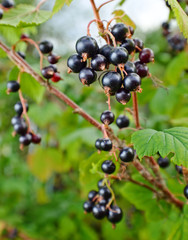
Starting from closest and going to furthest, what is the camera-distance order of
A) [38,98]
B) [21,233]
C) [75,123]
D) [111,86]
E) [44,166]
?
[111,86] < [38,98] < [21,233] < [75,123] < [44,166]

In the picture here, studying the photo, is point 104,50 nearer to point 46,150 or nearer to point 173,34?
point 173,34

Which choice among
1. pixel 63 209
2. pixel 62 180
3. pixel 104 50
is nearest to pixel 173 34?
pixel 104 50

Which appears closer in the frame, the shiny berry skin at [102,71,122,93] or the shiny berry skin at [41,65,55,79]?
the shiny berry skin at [102,71,122,93]

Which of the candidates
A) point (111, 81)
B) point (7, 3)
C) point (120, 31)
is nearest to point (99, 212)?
point (111, 81)

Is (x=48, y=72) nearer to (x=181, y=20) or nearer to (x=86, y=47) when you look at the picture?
(x=86, y=47)

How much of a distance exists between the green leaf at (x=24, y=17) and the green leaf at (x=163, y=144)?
1.63ft

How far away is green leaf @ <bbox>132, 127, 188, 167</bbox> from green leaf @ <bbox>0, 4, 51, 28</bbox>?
1.63 feet

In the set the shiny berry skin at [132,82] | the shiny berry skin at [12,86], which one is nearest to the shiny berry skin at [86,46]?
the shiny berry skin at [132,82]

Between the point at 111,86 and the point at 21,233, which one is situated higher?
the point at 111,86

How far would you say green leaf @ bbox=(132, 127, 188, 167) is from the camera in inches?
24.4

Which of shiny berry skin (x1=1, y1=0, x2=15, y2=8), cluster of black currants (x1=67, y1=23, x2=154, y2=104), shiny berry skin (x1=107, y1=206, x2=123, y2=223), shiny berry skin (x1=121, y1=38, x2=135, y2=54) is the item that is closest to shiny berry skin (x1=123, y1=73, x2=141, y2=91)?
cluster of black currants (x1=67, y1=23, x2=154, y2=104)

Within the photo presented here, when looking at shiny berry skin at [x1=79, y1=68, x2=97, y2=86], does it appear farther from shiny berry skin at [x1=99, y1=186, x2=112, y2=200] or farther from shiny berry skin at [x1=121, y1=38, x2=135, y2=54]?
shiny berry skin at [x1=99, y1=186, x2=112, y2=200]

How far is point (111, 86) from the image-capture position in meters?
0.57

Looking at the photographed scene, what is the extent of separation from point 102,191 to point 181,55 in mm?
→ 1337
